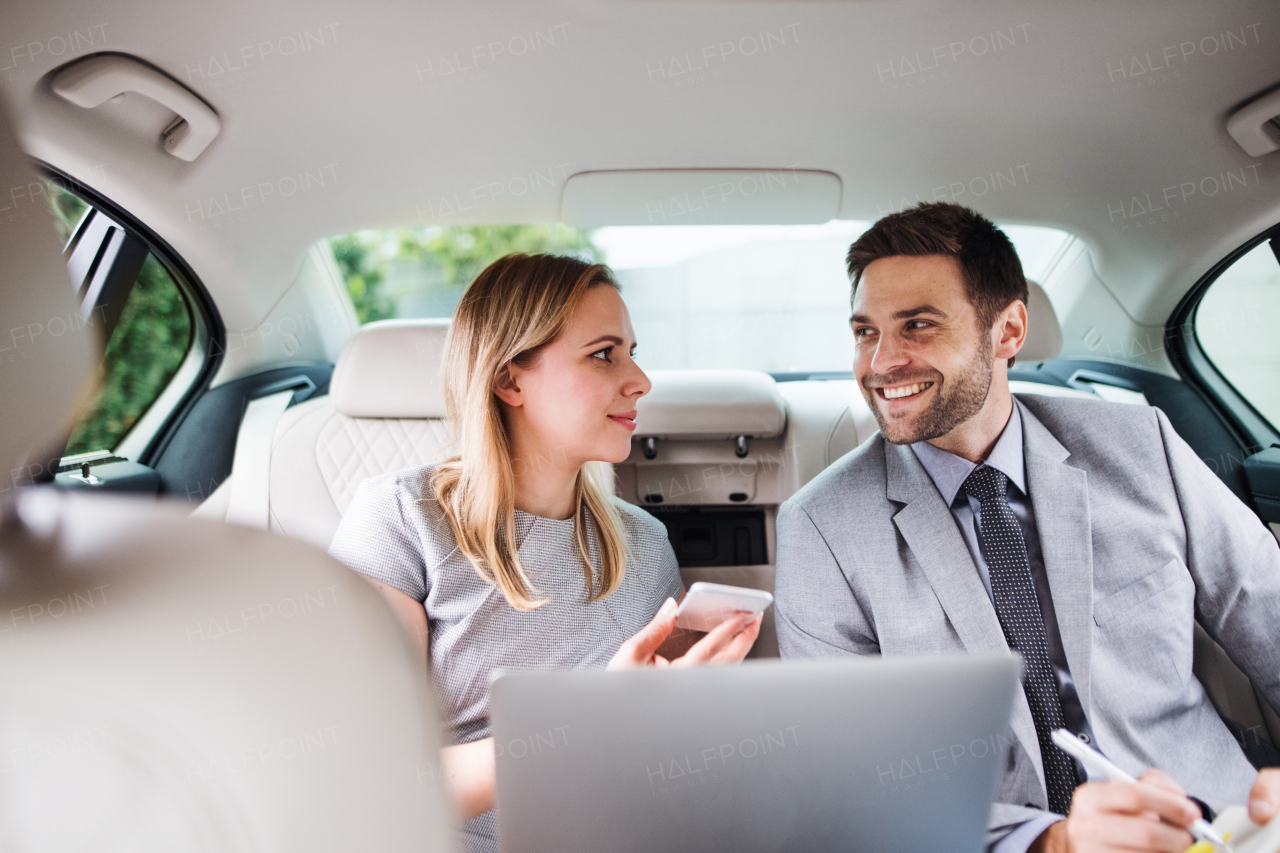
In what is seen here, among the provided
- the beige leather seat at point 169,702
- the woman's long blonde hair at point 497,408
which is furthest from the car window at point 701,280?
the beige leather seat at point 169,702

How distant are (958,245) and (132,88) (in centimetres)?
162

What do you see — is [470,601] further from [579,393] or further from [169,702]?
[169,702]

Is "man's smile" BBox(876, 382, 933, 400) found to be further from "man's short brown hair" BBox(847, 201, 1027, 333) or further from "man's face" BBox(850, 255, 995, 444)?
"man's short brown hair" BBox(847, 201, 1027, 333)

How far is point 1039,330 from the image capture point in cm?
191

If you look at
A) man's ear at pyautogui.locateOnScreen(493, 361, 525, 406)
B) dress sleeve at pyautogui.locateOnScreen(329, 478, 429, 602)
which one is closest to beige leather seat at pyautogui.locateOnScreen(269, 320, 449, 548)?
man's ear at pyautogui.locateOnScreen(493, 361, 525, 406)

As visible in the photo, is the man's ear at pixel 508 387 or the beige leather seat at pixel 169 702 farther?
the man's ear at pixel 508 387

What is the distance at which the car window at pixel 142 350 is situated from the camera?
1.95 metres

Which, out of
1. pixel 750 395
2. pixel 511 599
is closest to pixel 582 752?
pixel 511 599

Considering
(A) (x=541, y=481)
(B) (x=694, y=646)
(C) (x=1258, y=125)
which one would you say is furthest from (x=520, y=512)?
(C) (x=1258, y=125)

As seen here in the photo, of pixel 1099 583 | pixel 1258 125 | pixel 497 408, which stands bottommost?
pixel 1099 583

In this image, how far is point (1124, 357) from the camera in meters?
2.32

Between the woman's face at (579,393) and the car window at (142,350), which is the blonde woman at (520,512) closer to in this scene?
the woman's face at (579,393)

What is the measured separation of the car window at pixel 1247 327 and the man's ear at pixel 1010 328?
93 cm

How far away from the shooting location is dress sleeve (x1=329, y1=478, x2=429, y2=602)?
130 centimetres
